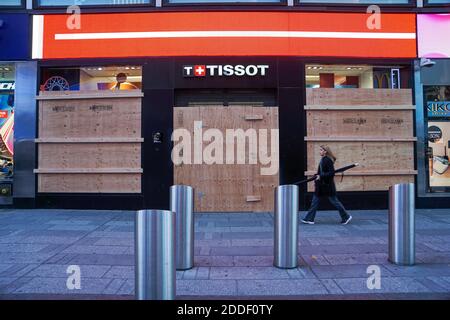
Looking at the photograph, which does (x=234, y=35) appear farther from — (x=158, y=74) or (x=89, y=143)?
(x=89, y=143)

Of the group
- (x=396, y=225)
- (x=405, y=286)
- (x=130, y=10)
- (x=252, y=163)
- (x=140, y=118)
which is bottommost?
(x=405, y=286)

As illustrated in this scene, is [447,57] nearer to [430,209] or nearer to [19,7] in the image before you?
[430,209]

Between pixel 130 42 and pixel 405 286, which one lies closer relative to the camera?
pixel 405 286

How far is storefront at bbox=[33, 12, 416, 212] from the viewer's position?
10922 millimetres

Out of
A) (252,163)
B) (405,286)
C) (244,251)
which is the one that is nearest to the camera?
(405,286)

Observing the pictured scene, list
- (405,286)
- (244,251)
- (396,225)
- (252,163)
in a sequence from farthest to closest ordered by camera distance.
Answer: (252,163)
(244,251)
(396,225)
(405,286)

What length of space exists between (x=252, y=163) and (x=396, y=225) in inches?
206

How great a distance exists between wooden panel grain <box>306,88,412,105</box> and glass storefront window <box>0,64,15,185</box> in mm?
8451

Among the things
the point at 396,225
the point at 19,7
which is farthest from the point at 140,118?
the point at 396,225

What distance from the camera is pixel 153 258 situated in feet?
13.2

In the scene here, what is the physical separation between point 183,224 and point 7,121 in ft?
26.7

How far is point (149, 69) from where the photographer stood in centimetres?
1101

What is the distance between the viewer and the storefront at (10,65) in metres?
11.2

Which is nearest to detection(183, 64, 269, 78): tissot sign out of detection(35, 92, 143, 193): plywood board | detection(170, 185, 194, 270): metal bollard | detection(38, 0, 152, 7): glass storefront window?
detection(35, 92, 143, 193): plywood board
